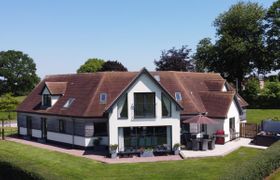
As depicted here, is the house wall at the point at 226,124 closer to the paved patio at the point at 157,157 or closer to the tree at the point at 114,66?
the paved patio at the point at 157,157

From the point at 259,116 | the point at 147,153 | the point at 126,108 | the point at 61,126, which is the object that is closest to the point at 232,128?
the point at 147,153

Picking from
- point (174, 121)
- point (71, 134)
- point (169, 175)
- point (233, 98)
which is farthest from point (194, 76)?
point (169, 175)

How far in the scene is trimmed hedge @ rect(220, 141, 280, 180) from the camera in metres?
17.1

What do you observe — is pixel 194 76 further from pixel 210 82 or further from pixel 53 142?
pixel 53 142

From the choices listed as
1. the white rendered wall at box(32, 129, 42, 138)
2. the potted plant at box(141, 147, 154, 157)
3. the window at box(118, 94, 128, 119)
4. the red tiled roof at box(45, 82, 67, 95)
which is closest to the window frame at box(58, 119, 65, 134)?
the red tiled roof at box(45, 82, 67, 95)

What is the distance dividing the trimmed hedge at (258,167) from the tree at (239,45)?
1979 inches

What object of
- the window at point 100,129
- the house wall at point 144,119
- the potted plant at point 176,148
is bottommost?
the potted plant at point 176,148

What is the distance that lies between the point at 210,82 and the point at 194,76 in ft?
6.16

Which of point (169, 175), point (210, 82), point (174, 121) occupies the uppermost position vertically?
point (210, 82)

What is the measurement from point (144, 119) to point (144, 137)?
57.4 inches

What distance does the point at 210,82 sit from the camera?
4322 centimetres

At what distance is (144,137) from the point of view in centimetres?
3262

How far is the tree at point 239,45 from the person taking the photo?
72500mm

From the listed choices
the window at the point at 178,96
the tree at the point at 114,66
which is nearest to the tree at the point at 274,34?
the tree at the point at 114,66
